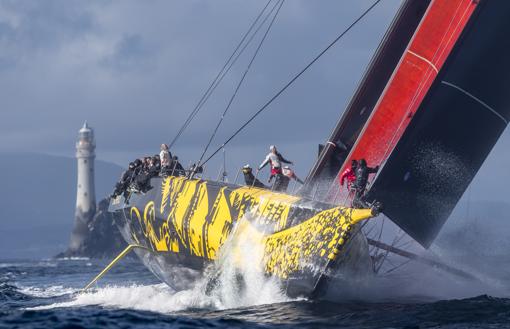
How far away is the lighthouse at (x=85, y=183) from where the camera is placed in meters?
98.0

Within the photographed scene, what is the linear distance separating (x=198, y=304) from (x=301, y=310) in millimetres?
2866

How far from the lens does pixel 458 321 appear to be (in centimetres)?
1230

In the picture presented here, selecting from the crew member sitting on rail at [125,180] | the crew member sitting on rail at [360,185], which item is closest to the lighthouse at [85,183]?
the crew member sitting on rail at [125,180]

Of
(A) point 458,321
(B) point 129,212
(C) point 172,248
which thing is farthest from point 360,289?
(B) point 129,212

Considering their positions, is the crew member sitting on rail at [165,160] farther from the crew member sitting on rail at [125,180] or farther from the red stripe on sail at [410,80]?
the red stripe on sail at [410,80]

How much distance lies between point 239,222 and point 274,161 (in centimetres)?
198

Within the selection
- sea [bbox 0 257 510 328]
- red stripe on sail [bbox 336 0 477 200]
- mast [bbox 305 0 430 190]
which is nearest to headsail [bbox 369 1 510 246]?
red stripe on sail [bbox 336 0 477 200]

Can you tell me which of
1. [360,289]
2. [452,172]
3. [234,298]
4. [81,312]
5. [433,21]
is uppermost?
[433,21]

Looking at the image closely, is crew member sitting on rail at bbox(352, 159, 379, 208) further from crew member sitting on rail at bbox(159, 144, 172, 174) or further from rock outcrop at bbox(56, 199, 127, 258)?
rock outcrop at bbox(56, 199, 127, 258)

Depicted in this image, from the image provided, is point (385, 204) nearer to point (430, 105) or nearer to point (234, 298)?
point (430, 105)

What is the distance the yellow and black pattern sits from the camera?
13.6 meters

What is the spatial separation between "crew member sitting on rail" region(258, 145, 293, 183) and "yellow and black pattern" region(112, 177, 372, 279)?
2.60 feet

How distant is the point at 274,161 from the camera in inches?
681

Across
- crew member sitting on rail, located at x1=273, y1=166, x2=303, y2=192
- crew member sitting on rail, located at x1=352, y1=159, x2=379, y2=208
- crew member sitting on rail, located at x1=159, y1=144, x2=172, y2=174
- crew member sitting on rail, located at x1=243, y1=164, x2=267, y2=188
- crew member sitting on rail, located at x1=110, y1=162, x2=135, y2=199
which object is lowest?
crew member sitting on rail, located at x1=110, y1=162, x2=135, y2=199
